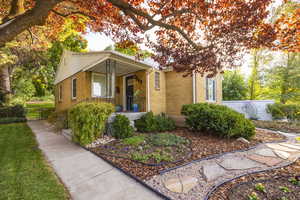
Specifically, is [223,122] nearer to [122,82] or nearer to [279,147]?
[279,147]

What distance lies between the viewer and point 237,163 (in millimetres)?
3582

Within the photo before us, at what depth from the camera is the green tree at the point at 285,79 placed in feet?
48.8

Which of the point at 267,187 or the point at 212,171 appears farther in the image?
the point at 212,171

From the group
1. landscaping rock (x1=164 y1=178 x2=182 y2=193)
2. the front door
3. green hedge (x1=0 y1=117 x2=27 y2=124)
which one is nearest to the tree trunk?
green hedge (x1=0 y1=117 x2=27 y2=124)

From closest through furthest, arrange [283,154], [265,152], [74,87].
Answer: [283,154] → [265,152] → [74,87]

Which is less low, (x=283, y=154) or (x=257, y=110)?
(x=257, y=110)

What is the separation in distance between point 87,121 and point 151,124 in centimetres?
326

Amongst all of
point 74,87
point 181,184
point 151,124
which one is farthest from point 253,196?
point 74,87

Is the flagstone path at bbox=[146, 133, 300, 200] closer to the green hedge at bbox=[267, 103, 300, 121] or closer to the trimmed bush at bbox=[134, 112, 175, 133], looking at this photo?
the trimmed bush at bbox=[134, 112, 175, 133]

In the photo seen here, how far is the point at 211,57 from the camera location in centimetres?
438

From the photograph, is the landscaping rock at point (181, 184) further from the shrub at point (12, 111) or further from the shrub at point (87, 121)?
the shrub at point (12, 111)

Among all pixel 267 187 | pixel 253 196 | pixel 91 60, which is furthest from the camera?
pixel 91 60

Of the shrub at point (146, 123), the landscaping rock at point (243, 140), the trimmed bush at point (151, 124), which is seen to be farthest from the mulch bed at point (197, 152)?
the shrub at point (146, 123)

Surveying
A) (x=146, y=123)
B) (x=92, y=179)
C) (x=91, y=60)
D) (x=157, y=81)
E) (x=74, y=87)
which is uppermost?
(x=91, y=60)
